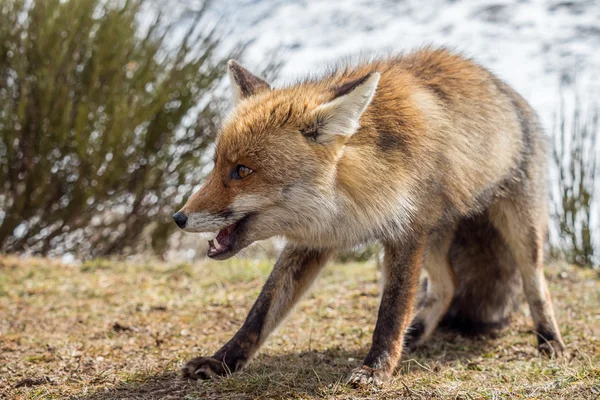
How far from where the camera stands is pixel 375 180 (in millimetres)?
3590

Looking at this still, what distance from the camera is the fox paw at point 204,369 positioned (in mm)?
3693

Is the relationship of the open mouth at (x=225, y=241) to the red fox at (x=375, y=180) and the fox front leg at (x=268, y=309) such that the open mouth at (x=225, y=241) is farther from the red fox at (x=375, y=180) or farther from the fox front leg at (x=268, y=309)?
the fox front leg at (x=268, y=309)

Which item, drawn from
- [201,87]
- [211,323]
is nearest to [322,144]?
[211,323]

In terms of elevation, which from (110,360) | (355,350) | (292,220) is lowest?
(355,350)

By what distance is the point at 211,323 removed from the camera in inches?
213

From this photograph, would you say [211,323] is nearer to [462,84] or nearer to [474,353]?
[474,353]

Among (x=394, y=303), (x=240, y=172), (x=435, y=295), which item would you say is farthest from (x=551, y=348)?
(x=240, y=172)

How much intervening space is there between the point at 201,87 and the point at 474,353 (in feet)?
21.7

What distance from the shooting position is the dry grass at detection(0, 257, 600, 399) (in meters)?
3.51

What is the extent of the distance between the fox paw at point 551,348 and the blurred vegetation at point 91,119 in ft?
21.1

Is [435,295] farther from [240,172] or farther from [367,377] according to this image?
[240,172]

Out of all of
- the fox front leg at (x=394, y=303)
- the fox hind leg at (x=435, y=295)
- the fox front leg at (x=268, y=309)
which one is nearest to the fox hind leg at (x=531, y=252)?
the fox hind leg at (x=435, y=295)

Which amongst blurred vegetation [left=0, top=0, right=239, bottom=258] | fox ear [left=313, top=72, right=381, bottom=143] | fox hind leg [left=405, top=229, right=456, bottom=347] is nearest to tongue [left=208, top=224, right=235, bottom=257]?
fox ear [left=313, top=72, right=381, bottom=143]

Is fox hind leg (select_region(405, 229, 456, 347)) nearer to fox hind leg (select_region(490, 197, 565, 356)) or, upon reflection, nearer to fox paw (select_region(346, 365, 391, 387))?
fox hind leg (select_region(490, 197, 565, 356))
